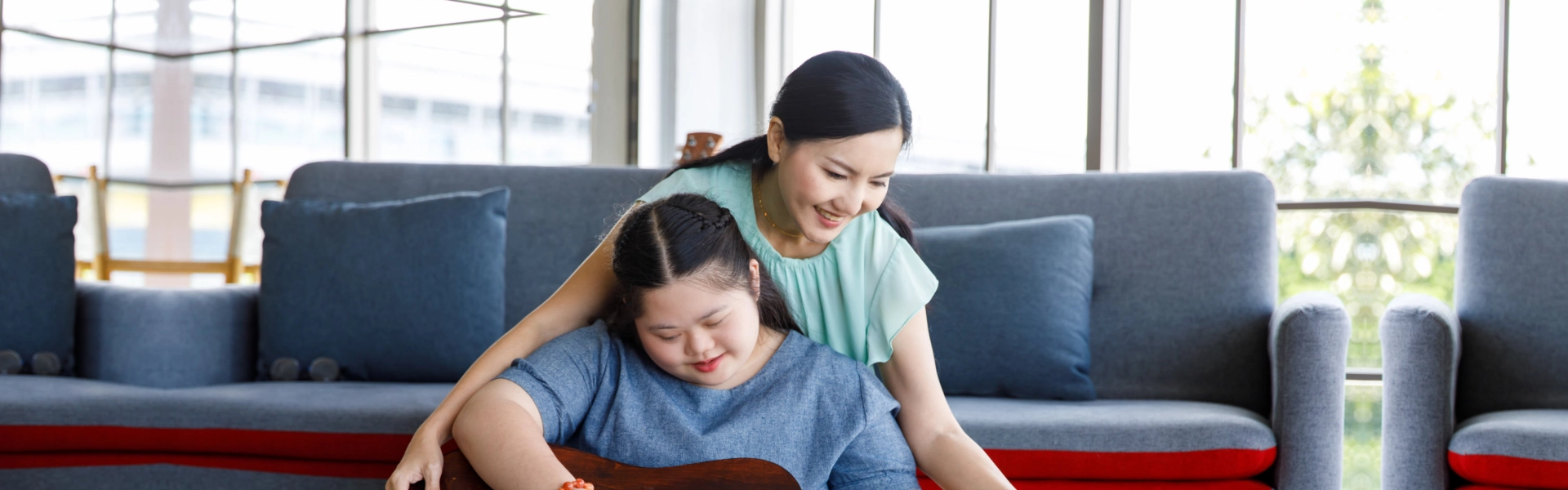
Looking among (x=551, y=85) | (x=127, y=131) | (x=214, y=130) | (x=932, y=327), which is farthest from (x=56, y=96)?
(x=932, y=327)

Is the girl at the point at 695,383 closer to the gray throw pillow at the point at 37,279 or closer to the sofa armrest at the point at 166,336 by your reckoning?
the sofa armrest at the point at 166,336

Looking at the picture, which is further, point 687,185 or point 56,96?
point 56,96

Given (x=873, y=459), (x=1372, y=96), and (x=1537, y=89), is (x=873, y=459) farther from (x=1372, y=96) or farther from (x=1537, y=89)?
(x=1537, y=89)

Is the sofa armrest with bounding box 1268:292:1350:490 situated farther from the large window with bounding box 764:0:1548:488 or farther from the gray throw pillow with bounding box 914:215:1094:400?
the large window with bounding box 764:0:1548:488

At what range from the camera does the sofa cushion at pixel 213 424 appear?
72.6 inches

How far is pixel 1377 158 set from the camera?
3.15 m

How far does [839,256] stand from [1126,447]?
651 mm

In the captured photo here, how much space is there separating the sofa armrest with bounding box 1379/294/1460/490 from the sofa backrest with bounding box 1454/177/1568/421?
0.32m

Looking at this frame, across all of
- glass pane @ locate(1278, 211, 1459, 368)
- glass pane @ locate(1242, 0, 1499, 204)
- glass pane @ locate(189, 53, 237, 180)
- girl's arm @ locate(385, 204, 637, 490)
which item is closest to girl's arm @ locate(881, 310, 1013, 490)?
girl's arm @ locate(385, 204, 637, 490)

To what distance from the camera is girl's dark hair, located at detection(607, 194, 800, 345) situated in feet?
3.95

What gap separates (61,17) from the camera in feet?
16.6

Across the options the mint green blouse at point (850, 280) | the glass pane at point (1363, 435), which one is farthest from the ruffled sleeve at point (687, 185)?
the glass pane at point (1363, 435)

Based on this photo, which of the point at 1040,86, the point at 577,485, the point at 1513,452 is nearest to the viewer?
the point at 577,485

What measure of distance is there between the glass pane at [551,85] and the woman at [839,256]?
9.91 ft
